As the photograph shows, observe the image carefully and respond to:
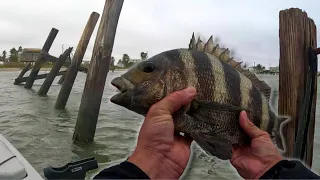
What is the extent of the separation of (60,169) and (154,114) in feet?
4.25

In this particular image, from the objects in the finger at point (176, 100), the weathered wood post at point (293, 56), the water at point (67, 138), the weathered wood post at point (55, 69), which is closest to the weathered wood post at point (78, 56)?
the water at point (67, 138)

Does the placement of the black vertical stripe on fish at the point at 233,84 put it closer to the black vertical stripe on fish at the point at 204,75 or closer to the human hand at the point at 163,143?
the black vertical stripe on fish at the point at 204,75

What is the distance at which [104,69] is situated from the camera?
563 cm

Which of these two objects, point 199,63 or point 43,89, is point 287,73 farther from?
point 43,89

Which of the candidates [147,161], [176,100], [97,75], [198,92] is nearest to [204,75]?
[198,92]

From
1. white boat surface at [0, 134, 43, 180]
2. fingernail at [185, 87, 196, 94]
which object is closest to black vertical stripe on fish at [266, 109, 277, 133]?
fingernail at [185, 87, 196, 94]

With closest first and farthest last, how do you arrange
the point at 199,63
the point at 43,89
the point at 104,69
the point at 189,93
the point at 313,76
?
the point at 189,93, the point at 199,63, the point at 313,76, the point at 104,69, the point at 43,89

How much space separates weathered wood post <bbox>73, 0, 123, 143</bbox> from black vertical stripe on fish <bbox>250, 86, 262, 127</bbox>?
4220 mm

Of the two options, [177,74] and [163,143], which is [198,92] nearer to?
[177,74]

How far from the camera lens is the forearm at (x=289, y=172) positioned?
4.76 ft

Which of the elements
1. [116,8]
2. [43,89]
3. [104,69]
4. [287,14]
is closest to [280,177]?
[287,14]

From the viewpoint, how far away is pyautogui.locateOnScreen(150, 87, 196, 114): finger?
1.43m

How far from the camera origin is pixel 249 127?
1.59 metres

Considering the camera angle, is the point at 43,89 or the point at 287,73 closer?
the point at 287,73
